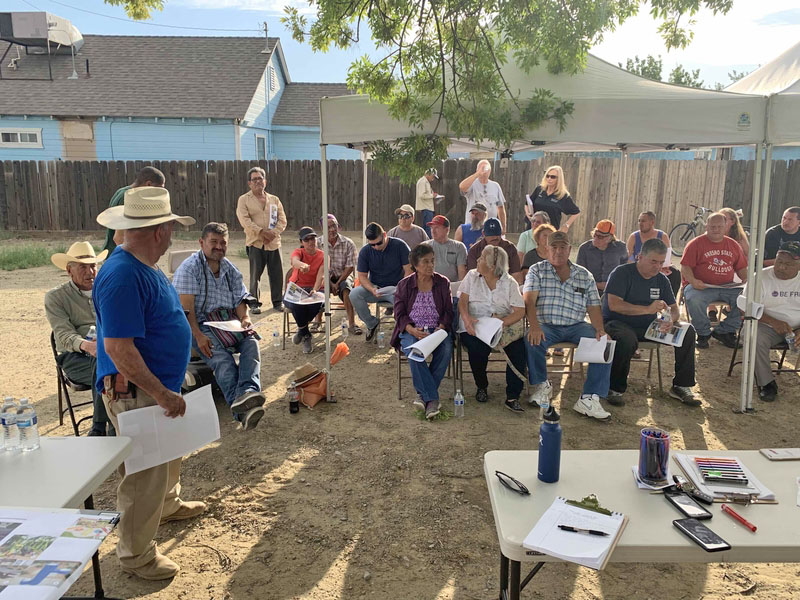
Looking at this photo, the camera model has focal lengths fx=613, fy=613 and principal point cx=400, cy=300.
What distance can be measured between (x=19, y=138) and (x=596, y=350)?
20.2 metres

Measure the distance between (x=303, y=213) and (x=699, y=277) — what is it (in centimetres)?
1173

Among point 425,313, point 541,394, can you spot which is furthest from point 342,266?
point 541,394

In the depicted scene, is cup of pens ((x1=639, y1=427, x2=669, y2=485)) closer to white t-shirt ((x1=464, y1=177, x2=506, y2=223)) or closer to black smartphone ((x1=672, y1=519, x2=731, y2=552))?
black smartphone ((x1=672, y1=519, x2=731, y2=552))

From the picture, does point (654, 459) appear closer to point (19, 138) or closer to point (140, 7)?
point (140, 7)

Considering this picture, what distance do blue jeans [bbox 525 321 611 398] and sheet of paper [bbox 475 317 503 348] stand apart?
1.20ft

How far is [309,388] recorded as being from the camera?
5.31 meters

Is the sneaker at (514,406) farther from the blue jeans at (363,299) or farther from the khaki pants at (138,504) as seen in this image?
the khaki pants at (138,504)

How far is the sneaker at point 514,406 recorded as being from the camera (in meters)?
5.28

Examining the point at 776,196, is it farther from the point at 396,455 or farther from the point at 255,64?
the point at 255,64

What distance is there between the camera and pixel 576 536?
207 centimetres

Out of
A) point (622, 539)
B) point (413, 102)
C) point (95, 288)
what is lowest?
point (622, 539)

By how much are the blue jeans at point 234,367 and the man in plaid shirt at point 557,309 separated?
2.34 metres

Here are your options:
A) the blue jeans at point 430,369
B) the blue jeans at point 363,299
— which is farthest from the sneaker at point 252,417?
the blue jeans at point 363,299

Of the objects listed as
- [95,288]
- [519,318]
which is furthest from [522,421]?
[95,288]
